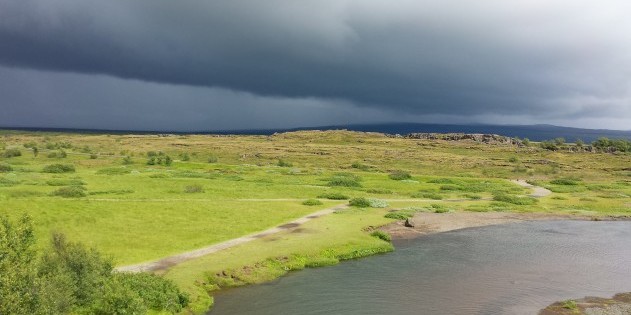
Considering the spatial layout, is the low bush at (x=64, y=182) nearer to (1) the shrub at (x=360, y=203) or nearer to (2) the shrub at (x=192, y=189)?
(2) the shrub at (x=192, y=189)

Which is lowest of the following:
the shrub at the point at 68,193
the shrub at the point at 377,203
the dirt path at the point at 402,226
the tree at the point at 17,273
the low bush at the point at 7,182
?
the dirt path at the point at 402,226

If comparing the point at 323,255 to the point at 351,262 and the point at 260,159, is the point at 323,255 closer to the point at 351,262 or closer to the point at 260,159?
the point at 351,262

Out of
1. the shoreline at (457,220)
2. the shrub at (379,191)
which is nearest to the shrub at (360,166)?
the shrub at (379,191)

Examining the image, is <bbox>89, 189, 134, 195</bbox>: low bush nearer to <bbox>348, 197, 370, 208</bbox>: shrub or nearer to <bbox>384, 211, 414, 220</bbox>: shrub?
<bbox>348, 197, 370, 208</bbox>: shrub

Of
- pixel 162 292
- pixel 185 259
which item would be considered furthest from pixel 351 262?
pixel 162 292

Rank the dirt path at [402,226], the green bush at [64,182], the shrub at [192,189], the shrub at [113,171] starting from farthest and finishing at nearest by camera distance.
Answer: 1. the shrub at [113,171]
2. the green bush at [64,182]
3. the shrub at [192,189]
4. the dirt path at [402,226]

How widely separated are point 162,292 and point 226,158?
499ft

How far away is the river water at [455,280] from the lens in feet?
113

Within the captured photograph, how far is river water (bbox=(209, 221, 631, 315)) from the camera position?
1361 inches

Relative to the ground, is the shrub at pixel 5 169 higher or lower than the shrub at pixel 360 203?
higher

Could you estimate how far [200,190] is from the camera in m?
84.2

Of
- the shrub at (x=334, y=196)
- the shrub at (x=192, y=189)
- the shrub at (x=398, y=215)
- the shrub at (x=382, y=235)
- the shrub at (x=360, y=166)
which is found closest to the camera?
the shrub at (x=382, y=235)

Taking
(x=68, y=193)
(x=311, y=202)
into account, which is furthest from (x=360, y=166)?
(x=68, y=193)

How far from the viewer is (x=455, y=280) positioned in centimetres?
4112
